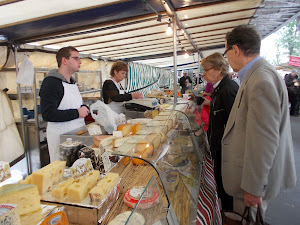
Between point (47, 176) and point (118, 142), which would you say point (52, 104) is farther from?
point (47, 176)

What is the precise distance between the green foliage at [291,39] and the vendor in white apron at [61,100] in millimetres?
31340

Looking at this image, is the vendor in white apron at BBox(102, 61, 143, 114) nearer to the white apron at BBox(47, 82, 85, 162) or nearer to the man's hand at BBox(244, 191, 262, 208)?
the white apron at BBox(47, 82, 85, 162)

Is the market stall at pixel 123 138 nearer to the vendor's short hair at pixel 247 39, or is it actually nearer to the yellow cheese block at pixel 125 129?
the yellow cheese block at pixel 125 129

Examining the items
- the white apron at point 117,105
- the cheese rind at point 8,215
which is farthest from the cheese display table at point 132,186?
the white apron at point 117,105

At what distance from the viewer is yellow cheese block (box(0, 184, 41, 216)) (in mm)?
947

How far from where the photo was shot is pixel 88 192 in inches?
45.5

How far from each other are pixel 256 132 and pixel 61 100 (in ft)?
6.82

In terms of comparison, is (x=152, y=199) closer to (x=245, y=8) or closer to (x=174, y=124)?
(x=174, y=124)

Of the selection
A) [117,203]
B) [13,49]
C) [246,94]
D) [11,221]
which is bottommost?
[117,203]

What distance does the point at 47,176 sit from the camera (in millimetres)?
1220

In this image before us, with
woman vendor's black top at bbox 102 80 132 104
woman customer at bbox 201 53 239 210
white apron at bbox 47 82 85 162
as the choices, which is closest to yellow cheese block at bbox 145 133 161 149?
woman customer at bbox 201 53 239 210

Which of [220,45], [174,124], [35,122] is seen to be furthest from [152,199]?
[220,45]

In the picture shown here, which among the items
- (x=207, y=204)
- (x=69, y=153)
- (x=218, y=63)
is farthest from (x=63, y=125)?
(x=218, y=63)

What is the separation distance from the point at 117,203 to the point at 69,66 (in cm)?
187
